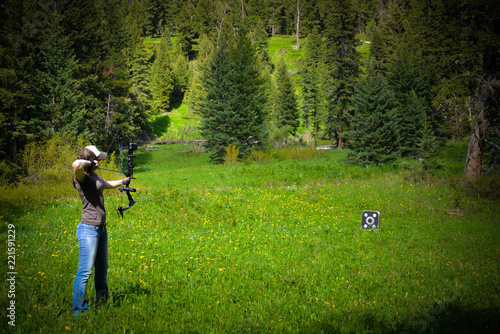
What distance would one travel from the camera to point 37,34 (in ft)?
90.0

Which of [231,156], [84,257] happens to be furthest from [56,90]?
[84,257]

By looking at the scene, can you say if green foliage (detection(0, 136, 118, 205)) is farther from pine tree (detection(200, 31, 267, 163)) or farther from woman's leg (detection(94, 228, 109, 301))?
pine tree (detection(200, 31, 267, 163))

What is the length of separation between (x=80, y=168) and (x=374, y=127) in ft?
82.1

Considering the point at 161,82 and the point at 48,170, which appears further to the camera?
the point at 161,82

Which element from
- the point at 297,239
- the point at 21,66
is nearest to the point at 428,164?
the point at 297,239

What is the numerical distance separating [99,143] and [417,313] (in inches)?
1337

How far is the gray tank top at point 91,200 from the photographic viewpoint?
A: 15.4 ft

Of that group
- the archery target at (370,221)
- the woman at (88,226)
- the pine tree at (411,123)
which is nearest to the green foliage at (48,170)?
the woman at (88,226)

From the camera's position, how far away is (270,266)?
6.90 metres

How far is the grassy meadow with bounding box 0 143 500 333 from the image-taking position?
471 centimetres

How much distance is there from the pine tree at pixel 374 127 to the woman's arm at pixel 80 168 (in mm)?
23141

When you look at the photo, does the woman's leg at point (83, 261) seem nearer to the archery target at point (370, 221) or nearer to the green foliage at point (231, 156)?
the archery target at point (370, 221)

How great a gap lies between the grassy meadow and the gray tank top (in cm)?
137

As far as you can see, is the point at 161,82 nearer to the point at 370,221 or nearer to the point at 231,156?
the point at 231,156
